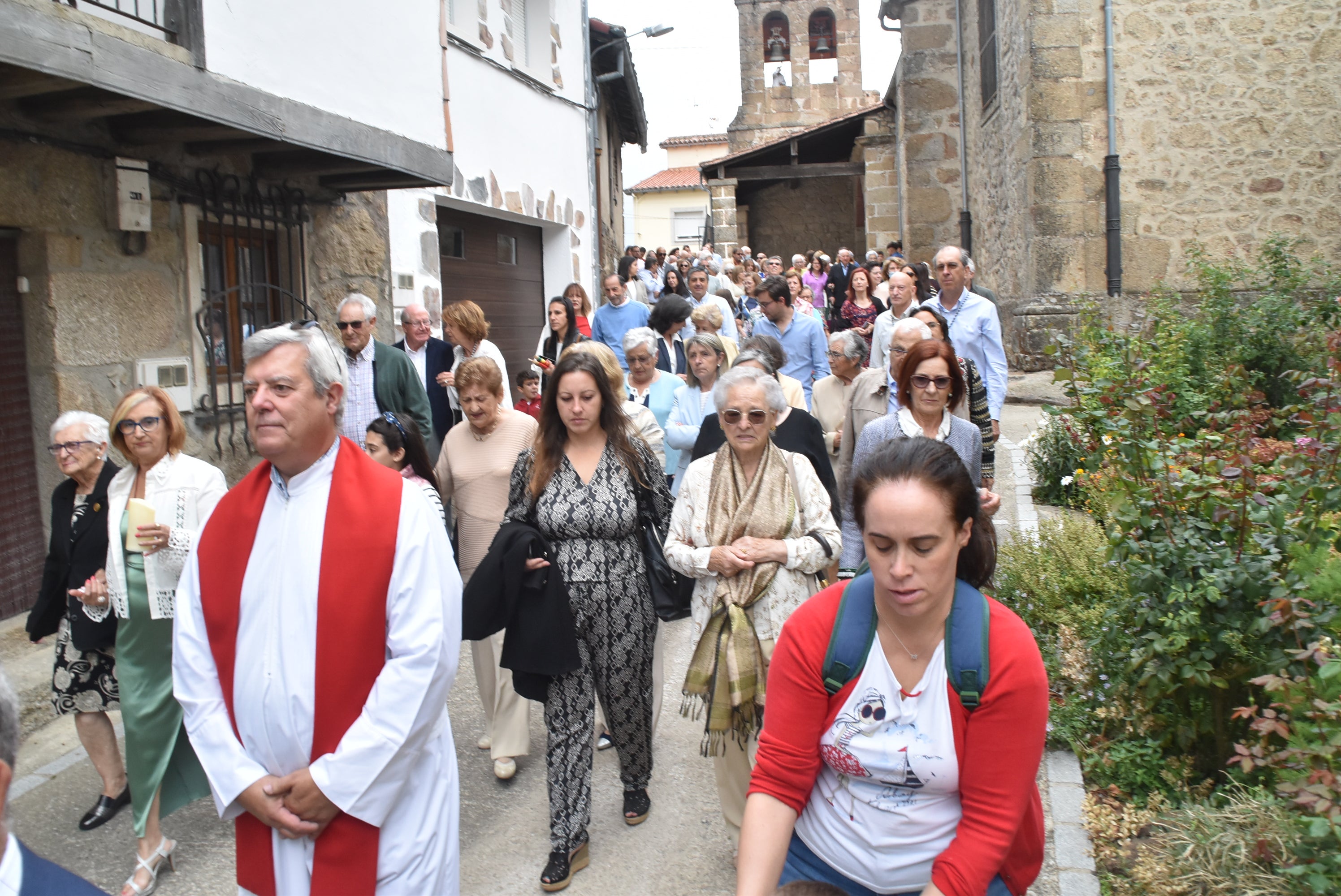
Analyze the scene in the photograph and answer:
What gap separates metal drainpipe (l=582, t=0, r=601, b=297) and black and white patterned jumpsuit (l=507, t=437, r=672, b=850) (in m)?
9.47

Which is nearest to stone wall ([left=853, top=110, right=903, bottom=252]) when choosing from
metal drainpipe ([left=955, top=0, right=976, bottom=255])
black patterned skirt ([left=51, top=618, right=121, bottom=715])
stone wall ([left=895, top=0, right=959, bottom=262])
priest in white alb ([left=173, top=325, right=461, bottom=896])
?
stone wall ([left=895, top=0, right=959, bottom=262])

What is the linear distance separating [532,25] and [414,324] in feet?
20.1

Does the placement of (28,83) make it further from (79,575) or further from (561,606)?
(561,606)

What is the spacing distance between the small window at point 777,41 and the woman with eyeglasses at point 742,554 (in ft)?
120

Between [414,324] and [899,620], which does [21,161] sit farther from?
[899,620]

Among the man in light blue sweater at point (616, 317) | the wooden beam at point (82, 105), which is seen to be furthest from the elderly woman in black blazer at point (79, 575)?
the man in light blue sweater at point (616, 317)

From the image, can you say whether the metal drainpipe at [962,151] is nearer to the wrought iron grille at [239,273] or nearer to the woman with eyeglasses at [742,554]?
the wrought iron grille at [239,273]

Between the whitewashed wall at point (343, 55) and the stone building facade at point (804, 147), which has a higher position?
the stone building facade at point (804, 147)

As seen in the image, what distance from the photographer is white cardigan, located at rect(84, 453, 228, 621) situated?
3.78 meters

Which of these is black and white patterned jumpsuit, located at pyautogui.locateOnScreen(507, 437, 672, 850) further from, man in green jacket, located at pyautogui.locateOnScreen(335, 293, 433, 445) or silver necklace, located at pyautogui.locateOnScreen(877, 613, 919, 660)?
man in green jacket, located at pyautogui.locateOnScreen(335, 293, 433, 445)

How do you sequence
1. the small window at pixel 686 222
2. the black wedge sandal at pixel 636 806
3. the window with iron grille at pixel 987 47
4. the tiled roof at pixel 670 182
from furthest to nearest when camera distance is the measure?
1. the small window at pixel 686 222
2. the tiled roof at pixel 670 182
3. the window with iron grille at pixel 987 47
4. the black wedge sandal at pixel 636 806

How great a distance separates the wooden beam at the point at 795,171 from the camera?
2272 centimetres

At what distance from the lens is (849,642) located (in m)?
2.19

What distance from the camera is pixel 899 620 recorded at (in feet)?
7.18
